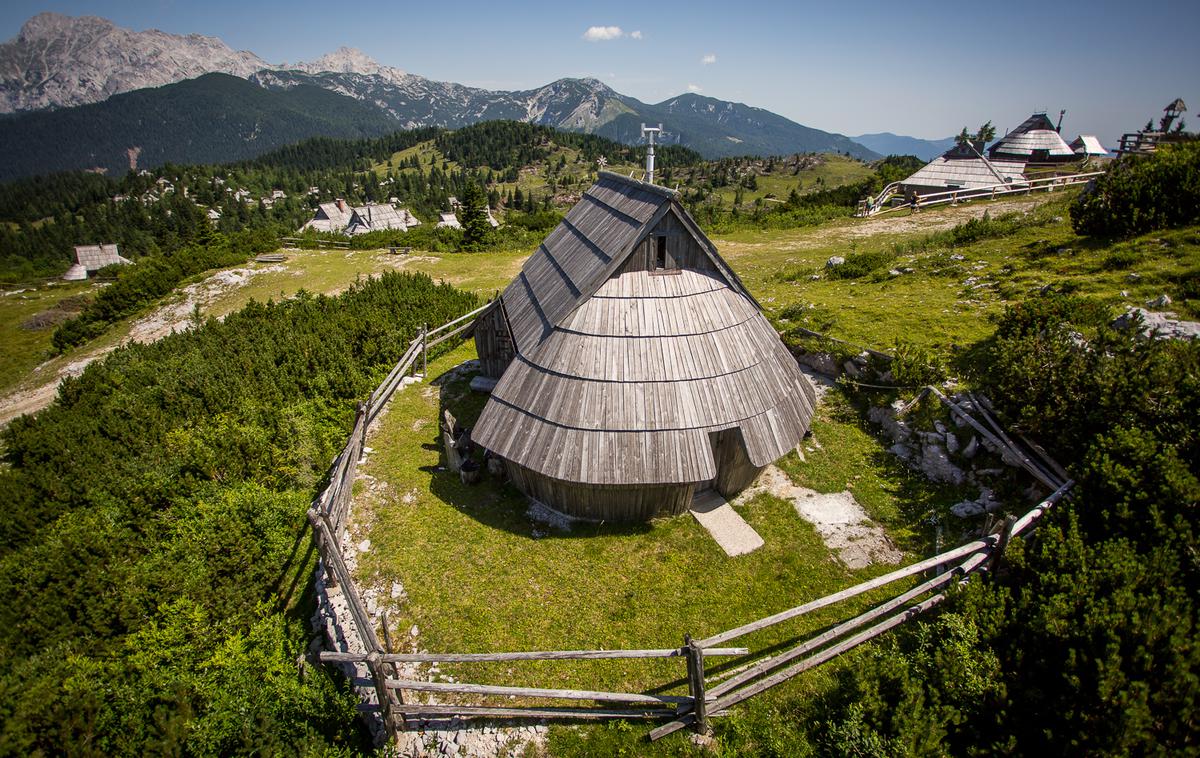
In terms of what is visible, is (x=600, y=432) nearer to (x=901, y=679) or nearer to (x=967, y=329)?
(x=901, y=679)

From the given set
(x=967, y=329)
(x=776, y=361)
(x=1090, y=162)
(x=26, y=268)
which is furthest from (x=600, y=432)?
(x=26, y=268)

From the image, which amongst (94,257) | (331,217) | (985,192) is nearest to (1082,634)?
(985,192)

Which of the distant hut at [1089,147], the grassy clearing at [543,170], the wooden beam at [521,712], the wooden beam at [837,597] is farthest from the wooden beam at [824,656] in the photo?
the grassy clearing at [543,170]

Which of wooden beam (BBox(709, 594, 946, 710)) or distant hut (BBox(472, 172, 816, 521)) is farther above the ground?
distant hut (BBox(472, 172, 816, 521))

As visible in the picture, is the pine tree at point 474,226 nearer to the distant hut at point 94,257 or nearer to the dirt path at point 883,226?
the dirt path at point 883,226

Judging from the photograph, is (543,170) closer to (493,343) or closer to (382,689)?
(493,343)

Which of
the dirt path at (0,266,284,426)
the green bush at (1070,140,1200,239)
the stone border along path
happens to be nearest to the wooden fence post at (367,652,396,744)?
the stone border along path

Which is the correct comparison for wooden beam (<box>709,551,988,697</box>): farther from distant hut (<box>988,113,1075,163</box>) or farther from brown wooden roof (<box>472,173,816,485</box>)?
distant hut (<box>988,113,1075,163</box>)
